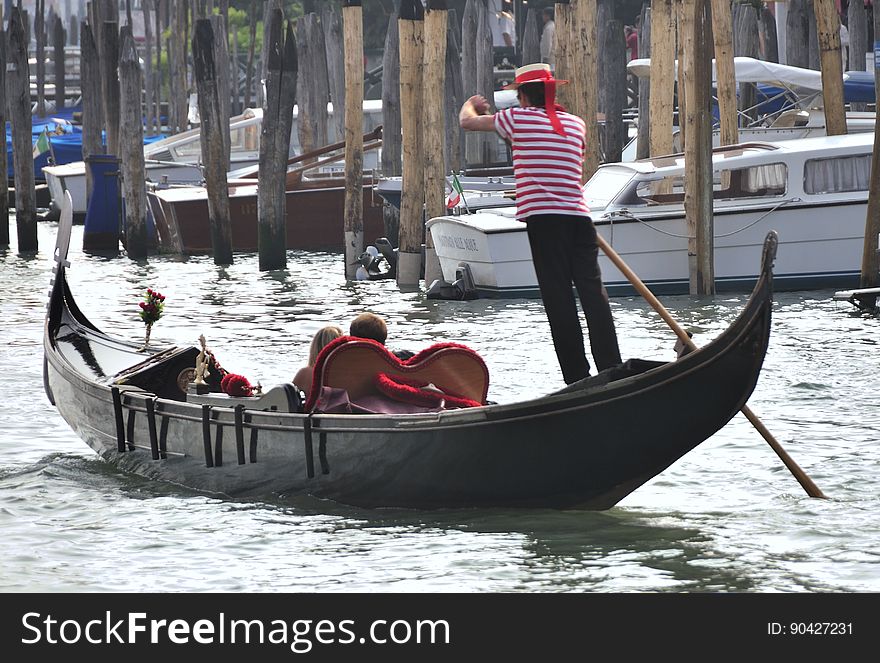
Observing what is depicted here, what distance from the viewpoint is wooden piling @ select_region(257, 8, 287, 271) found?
16047 millimetres

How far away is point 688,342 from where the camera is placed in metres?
6.28

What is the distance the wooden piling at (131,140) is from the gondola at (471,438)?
10076 millimetres

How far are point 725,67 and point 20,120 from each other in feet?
27.6

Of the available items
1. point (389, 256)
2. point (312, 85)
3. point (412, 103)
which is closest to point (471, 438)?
point (412, 103)

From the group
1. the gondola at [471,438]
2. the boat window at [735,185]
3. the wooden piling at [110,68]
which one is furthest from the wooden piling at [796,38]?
the gondola at [471,438]

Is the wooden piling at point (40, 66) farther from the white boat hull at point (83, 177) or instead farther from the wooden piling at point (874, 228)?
the wooden piling at point (874, 228)

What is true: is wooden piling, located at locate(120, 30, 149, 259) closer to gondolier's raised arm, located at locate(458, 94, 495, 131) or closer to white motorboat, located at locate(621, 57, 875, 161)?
white motorboat, located at locate(621, 57, 875, 161)

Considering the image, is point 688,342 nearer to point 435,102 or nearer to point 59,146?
point 435,102

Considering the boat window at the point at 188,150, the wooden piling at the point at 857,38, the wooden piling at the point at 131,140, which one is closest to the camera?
the wooden piling at the point at 131,140

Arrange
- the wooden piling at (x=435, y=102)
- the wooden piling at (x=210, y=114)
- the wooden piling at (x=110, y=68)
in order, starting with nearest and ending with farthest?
the wooden piling at (x=435, y=102), the wooden piling at (x=210, y=114), the wooden piling at (x=110, y=68)

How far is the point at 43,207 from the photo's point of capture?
2706cm

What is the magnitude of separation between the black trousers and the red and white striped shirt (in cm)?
5

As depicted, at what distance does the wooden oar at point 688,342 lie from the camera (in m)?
6.41

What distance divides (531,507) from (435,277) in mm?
8531
